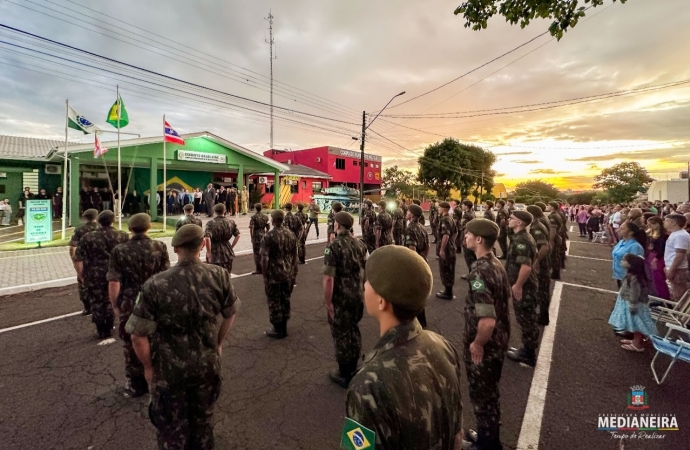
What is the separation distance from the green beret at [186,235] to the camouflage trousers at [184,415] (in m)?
1.07

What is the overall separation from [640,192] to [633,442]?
247 feet

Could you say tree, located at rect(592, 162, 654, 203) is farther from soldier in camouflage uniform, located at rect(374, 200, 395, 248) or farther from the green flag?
the green flag

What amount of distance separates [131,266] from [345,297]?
246 centimetres

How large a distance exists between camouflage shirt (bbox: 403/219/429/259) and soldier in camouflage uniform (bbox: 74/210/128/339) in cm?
498

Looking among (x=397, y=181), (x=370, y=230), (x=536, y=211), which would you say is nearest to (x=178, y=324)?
(x=536, y=211)

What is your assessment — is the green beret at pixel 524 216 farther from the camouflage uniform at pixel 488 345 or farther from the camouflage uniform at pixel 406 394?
the camouflage uniform at pixel 406 394

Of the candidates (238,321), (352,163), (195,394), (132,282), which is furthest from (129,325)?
(352,163)

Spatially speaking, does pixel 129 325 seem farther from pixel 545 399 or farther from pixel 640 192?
pixel 640 192

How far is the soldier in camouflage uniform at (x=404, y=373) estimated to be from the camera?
1257 mm

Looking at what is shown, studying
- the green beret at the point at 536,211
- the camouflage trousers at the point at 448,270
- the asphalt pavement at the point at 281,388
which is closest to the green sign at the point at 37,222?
the asphalt pavement at the point at 281,388

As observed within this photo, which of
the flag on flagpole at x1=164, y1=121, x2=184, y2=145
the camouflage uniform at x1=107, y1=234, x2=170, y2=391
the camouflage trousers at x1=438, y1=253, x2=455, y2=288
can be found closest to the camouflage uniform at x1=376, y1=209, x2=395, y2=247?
the camouflage trousers at x1=438, y1=253, x2=455, y2=288

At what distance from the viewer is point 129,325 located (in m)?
2.31

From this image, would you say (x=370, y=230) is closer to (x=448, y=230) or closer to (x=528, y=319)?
(x=448, y=230)

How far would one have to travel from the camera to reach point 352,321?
399 centimetres
